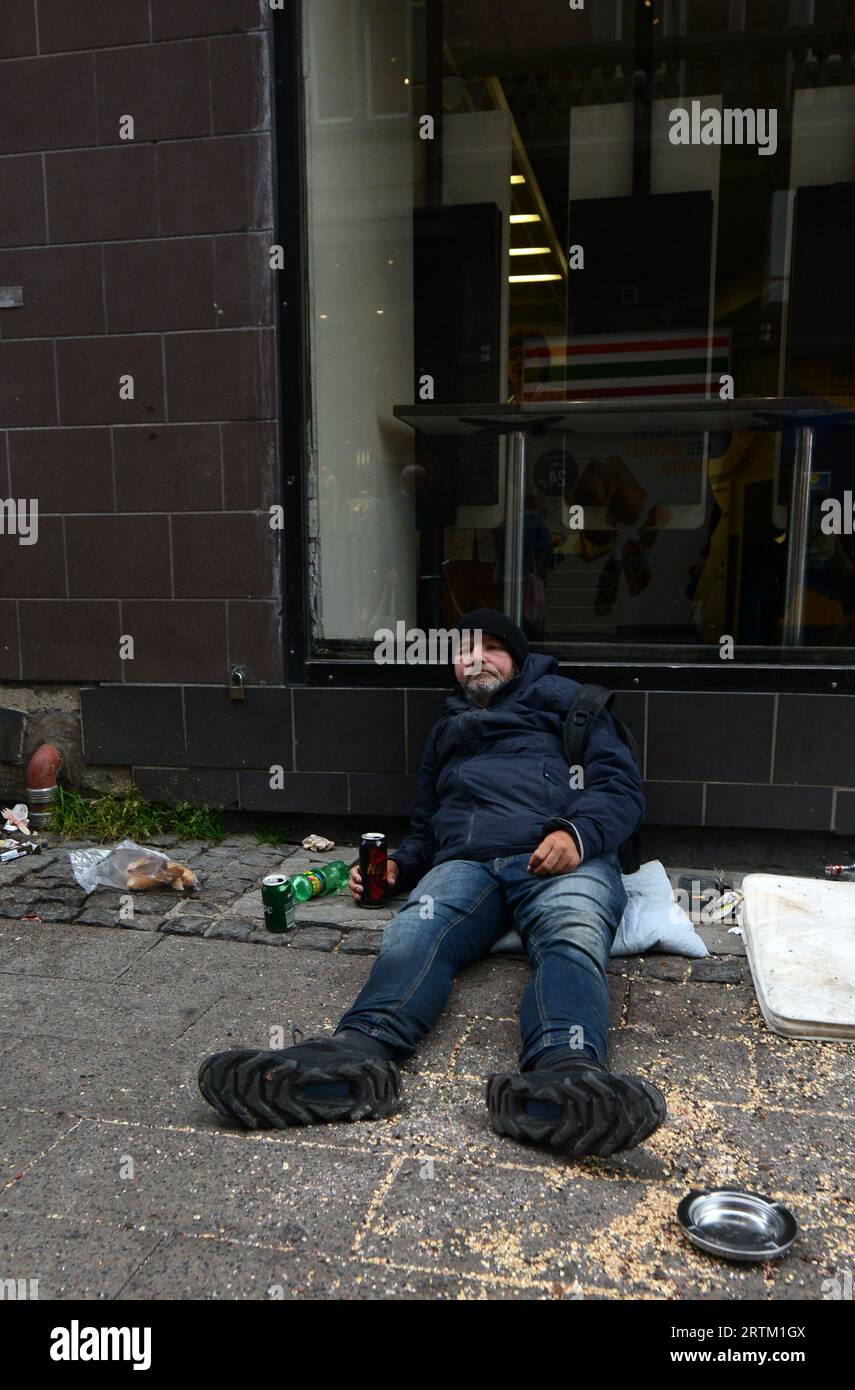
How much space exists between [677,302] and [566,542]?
4.64ft

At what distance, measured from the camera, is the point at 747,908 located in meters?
4.00

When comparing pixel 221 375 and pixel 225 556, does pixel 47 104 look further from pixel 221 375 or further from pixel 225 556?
pixel 225 556

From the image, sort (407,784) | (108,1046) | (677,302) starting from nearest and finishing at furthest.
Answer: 1. (108,1046)
2. (407,784)
3. (677,302)

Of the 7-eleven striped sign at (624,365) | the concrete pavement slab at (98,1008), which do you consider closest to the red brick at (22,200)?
the 7-eleven striped sign at (624,365)

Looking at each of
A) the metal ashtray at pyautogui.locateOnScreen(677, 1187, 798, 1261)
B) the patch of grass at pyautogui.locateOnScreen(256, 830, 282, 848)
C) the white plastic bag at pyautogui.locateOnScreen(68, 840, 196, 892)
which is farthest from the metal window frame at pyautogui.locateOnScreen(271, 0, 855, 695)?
the metal ashtray at pyautogui.locateOnScreen(677, 1187, 798, 1261)

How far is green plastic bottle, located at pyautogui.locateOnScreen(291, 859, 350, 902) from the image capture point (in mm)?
4328

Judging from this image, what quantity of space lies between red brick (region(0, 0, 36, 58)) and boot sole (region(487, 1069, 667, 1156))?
4874 mm

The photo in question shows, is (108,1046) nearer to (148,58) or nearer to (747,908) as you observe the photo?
(747,908)

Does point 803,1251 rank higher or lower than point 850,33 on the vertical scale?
lower

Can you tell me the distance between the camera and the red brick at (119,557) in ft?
16.3

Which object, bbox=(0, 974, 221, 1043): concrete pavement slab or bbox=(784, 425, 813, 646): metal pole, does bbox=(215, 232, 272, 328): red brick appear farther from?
bbox=(0, 974, 221, 1043): concrete pavement slab

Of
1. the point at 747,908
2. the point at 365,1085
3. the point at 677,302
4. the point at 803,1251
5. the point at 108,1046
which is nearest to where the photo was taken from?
the point at 803,1251

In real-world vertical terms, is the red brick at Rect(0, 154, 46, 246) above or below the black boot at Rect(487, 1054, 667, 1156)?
above

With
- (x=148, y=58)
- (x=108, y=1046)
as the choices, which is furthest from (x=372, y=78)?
(x=108, y=1046)
